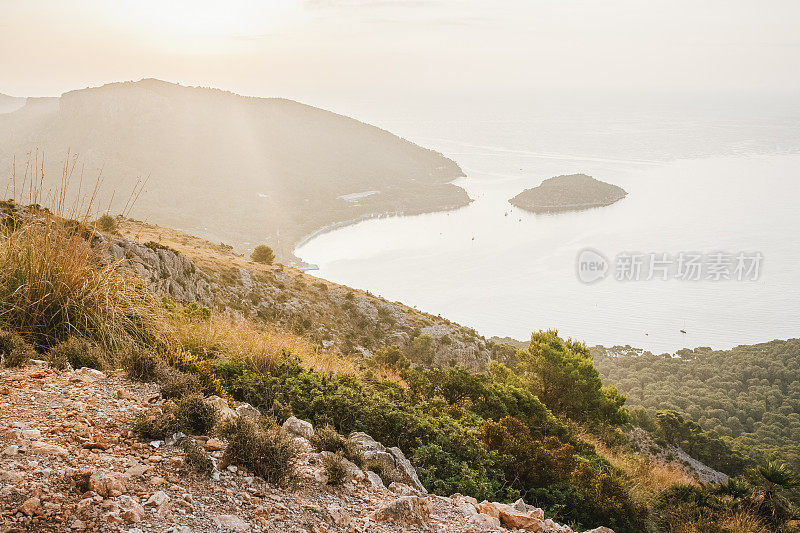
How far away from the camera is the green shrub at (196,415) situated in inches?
158

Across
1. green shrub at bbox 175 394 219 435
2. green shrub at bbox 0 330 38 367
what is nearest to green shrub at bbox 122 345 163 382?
green shrub at bbox 0 330 38 367

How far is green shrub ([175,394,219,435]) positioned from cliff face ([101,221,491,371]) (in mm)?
17802

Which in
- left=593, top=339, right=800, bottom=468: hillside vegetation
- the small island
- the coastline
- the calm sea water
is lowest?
left=593, top=339, right=800, bottom=468: hillside vegetation

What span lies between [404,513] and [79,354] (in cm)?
366

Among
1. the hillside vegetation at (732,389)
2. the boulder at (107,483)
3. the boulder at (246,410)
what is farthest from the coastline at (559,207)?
the boulder at (107,483)

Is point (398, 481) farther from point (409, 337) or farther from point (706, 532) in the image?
point (409, 337)

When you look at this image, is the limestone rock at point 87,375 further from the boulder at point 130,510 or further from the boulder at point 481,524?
the boulder at point 481,524

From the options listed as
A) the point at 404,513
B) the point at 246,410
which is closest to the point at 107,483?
the point at 246,410

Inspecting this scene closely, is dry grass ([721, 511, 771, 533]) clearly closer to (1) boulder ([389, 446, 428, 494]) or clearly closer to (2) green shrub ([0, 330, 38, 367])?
(1) boulder ([389, 446, 428, 494])

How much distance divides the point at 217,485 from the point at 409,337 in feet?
105

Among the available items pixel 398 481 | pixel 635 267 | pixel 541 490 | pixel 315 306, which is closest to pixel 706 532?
pixel 541 490

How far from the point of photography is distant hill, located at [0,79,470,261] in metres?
132

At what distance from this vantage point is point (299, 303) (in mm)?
31531

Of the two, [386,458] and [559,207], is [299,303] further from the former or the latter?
[559,207]
